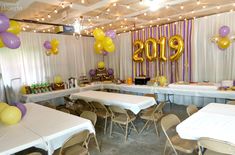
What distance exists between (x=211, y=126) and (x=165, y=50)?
392cm

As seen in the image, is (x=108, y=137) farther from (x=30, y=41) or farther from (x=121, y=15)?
(x=30, y=41)

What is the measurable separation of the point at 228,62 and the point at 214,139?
3.74 m

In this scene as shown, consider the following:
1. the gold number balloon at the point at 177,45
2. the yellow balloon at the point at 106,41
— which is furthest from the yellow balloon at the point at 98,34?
the gold number balloon at the point at 177,45

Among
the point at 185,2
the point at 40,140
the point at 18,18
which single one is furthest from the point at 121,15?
the point at 40,140

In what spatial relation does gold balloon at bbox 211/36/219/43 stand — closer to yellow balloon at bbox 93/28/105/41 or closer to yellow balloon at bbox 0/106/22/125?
yellow balloon at bbox 93/28/105/41

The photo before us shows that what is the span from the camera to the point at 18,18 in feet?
15.9

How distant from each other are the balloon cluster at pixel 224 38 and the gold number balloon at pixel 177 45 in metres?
0.93

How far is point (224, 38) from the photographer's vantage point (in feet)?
14.7

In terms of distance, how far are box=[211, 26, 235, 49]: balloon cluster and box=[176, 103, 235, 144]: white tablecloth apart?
2.50 meters

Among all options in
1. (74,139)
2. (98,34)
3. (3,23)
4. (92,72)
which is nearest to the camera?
(74,139)

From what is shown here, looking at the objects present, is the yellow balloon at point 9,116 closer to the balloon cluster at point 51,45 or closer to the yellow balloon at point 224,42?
the balloon cluster at point 51,45

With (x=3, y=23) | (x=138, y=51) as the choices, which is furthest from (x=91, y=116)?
(x=138, y=51)

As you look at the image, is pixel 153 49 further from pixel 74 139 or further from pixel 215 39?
pixel 74 139

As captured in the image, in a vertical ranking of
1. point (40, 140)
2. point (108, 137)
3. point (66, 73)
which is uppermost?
point (66, 73)
